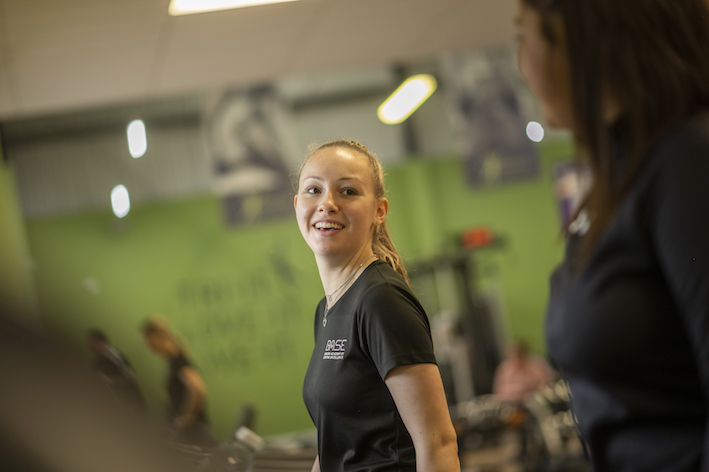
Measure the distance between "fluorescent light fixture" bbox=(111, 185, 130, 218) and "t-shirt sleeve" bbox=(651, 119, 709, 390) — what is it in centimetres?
930

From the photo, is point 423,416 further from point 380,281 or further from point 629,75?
point 629,75

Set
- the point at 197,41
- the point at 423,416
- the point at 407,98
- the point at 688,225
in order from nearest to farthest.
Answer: the point at 688,225, the point at 423,416, the point at 197,41, the point at 407,98

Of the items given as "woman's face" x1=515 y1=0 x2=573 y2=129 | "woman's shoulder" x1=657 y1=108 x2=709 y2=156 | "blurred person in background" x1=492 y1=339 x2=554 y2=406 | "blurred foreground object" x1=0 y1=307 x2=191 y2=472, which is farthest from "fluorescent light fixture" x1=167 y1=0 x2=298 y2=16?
"blurred person in background" x1=492 y1=339 x2=554 y2=406

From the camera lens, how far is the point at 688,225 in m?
0.74

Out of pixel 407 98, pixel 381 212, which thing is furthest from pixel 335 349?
pixel 407 98

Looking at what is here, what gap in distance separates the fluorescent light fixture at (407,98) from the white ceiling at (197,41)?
136 inches

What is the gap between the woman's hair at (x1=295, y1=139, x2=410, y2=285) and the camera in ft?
5.03

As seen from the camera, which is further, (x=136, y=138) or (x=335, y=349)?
(x=136, y=138)

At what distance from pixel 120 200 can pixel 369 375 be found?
875cm

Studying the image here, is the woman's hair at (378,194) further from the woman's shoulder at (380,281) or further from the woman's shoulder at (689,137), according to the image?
the woman's shoulder at (689,137)

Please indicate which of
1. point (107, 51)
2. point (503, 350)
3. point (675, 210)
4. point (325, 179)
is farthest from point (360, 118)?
point (675, 210)

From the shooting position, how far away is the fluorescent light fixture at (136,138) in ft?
30.3

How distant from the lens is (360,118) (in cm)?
1030

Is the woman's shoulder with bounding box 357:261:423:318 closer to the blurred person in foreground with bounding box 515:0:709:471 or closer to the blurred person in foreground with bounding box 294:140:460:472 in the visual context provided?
the blurred person in foreground with bounding box 294:140:460:472
